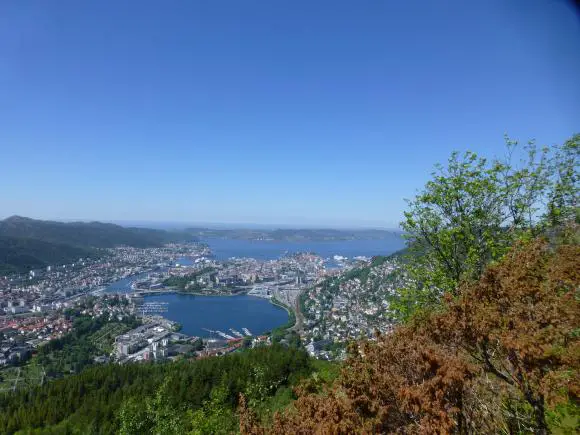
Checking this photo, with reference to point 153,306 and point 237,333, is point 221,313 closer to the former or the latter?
point 237,333

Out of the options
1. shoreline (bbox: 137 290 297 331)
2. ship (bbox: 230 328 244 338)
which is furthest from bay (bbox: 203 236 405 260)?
ship (bbox: 230 328 244 338)

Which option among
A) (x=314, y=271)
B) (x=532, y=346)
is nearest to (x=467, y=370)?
(x=532, y=346)

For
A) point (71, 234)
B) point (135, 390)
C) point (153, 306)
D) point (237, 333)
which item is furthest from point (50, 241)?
point (135, 390)

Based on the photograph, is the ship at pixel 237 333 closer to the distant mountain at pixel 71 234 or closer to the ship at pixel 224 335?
the ship at pixel 224 335

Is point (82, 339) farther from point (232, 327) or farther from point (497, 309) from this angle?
point (497, 309)

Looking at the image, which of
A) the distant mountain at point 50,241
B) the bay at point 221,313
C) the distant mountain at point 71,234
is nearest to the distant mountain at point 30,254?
the distant mountain at point 50,241
